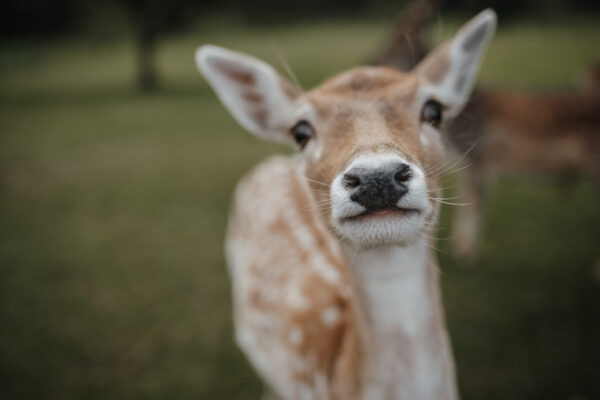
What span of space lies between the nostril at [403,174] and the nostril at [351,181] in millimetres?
111

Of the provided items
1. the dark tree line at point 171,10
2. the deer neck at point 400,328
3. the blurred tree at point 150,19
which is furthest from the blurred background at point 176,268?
the blurred tree at point 150,19

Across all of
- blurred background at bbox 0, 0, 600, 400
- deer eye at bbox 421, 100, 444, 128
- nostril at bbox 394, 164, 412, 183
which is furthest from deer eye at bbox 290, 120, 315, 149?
nostril at bbox 394, 164, 412, 183

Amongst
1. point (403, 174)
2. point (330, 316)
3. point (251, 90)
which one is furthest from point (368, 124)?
point (330, 316)

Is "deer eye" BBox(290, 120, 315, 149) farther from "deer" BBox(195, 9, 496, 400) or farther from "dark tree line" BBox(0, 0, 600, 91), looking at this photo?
"dark tree line" BBox(0, 0, 600, 91)

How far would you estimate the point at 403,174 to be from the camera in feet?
3.96

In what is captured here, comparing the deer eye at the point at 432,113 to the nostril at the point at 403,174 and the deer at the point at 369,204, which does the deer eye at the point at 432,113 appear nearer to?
the deer at the point at 369,204

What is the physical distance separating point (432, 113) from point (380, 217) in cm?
62

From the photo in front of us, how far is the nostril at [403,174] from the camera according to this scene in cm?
120

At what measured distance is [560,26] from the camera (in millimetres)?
19656

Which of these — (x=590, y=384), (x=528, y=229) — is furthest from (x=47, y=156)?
(x=590, y=384)

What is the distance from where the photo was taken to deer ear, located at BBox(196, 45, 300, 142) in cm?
185

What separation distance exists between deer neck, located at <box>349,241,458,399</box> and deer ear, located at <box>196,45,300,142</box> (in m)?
0.75

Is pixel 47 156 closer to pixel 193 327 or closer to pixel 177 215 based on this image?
pixel 177 215

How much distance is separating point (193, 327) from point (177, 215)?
2271mm
